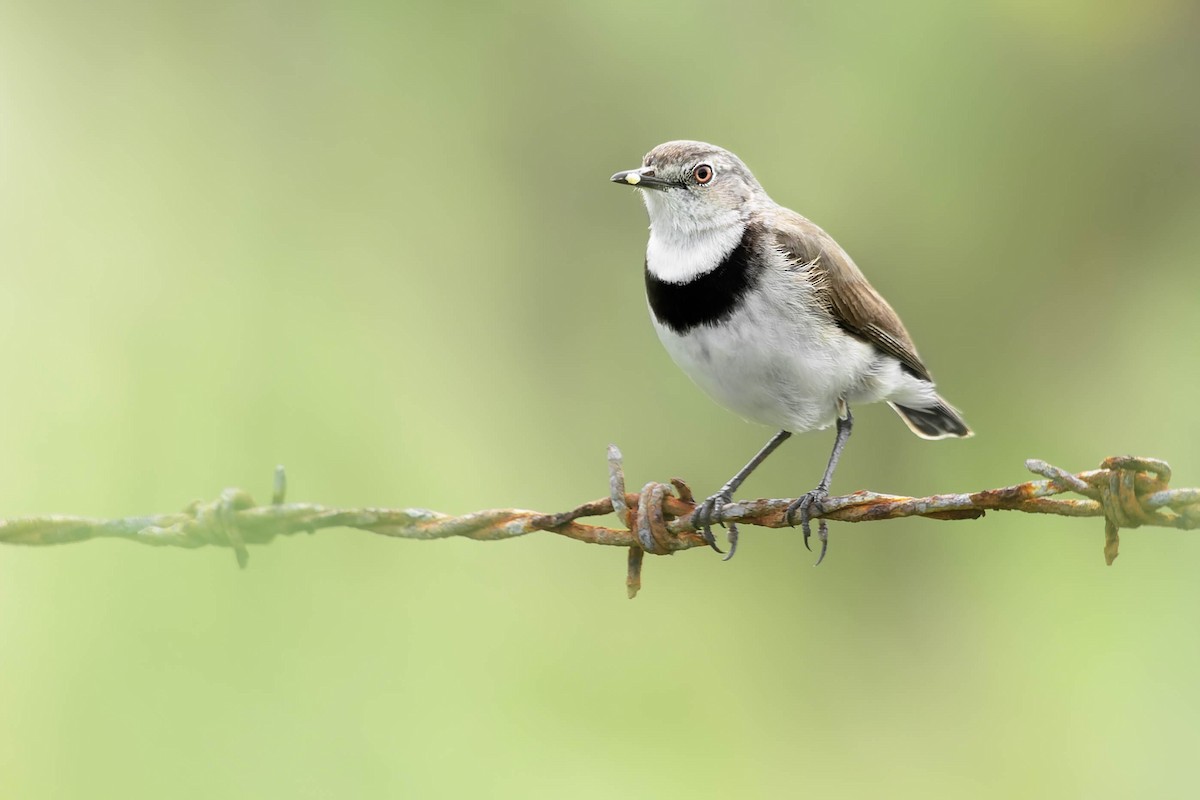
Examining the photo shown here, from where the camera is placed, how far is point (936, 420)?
20.8 ft

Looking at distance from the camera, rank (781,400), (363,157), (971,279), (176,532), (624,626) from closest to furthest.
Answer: (176,532) → (781,400) → (624,626) → (971,279) → (363,157)

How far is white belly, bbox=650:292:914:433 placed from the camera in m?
5.09

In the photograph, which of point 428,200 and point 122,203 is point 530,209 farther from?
point 122,203

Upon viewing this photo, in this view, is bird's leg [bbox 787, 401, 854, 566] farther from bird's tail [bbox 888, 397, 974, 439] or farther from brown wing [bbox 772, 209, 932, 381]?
bird's tail [bbox 888, 397, 974, 439]

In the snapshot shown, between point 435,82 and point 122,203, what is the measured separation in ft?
8.92

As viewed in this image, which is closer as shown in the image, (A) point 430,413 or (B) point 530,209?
(A) point 430,413

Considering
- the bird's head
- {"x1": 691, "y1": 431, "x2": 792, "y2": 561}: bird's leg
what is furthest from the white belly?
the bird's head

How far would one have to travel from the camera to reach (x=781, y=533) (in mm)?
9164

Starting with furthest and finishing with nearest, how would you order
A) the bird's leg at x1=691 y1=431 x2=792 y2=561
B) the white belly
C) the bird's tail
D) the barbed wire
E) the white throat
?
the bird's tail < the white throat < the white belly < the bird's leg at x1=691 y1=431 x2=792 y2=561 < the barbed wire

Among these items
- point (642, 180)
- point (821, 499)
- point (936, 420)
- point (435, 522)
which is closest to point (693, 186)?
point (642, 180)

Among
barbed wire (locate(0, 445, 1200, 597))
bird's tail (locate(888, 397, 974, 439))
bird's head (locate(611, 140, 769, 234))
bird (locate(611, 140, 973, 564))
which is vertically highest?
bird's head (locate(611, 140, 769, 234))

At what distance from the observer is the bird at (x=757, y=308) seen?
5.12 m

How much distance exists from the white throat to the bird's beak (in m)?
0.20


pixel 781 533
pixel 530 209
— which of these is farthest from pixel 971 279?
pixel 530 209
